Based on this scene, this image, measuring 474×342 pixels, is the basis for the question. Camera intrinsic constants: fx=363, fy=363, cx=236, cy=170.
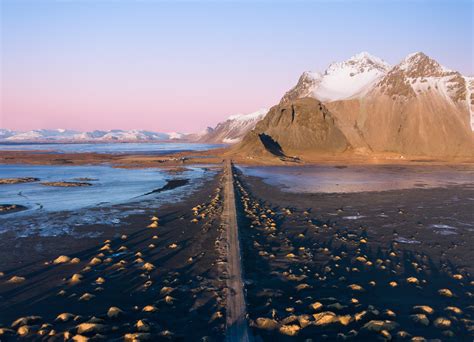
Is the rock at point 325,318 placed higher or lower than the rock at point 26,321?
higher

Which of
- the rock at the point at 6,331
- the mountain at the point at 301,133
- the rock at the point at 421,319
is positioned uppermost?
the mountain at the point at 301,133

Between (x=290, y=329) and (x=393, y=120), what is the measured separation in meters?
99.3

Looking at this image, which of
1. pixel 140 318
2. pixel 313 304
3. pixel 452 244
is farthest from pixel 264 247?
pixel 452 244

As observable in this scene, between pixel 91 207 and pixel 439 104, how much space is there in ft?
318

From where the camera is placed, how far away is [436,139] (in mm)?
88438

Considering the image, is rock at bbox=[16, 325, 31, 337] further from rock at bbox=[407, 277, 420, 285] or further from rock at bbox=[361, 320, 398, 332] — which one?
rock at bbox=[407, 277, 420, 285]

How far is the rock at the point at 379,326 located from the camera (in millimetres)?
7293

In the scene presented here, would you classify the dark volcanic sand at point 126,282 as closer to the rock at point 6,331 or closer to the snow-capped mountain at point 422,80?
the rock at point 6,331

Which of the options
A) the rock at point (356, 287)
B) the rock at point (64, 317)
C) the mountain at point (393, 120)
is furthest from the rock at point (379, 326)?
the mountain at point (393, 120)

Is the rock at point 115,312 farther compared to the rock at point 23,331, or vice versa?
the rock at point 115,312

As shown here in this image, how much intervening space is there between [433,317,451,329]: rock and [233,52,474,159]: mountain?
234ft

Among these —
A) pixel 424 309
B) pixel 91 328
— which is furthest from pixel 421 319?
pixel 91 328

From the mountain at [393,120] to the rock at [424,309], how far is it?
70538mm

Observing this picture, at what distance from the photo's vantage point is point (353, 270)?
10875 mm
